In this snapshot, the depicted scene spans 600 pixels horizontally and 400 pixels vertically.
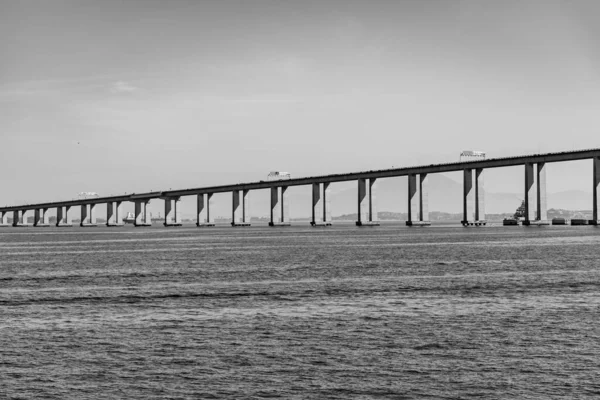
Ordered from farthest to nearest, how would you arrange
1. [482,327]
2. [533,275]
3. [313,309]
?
1. [533,275]
2. [313,309]
3. [482,327]

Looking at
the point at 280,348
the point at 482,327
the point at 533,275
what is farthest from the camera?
the point at 533,275

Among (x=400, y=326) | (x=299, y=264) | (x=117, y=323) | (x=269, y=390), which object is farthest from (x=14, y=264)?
(x=269, y=390)

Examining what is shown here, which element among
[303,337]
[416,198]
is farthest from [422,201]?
[303,337]

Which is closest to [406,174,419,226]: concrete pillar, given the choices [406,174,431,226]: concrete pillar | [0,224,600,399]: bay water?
[406,174,431,226]: concrete pillar

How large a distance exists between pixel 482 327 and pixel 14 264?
43.1 m

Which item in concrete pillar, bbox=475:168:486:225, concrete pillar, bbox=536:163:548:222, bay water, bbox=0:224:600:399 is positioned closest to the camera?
bay water, bbox=0:224:600:399

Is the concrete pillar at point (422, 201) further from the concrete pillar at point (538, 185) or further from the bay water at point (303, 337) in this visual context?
the bay water at point (303, 337)

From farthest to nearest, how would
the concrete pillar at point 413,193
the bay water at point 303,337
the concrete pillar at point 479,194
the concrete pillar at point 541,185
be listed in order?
1. the concrete pillar at point 413,193
2. the concrete pillar at point 479,194
3. the concrete pillar at point 541,185
4. the bay water at point 303,337

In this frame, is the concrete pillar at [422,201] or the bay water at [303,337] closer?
the bay water at [303,337]

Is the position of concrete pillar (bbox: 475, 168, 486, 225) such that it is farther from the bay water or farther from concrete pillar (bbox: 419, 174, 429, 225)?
the bay water

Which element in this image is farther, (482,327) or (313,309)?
(313,309)

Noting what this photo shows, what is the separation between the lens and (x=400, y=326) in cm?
2244

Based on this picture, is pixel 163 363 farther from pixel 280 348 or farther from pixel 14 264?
pixel 14 264

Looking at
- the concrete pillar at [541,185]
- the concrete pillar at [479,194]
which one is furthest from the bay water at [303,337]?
the concrete pillar at [479,194]
